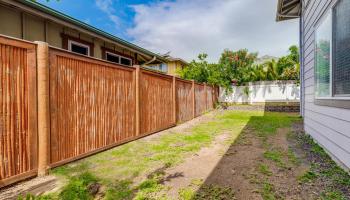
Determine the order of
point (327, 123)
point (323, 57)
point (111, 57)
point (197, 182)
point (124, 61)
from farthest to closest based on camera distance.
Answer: point (124, 61) → point (111, 57) → point (323, 57) → point (327, 123) → point (197, 182)

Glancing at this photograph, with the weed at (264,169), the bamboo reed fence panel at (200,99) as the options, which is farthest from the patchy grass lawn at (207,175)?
the bamboo reed fence panel at (200,99)

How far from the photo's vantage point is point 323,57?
4.28 m

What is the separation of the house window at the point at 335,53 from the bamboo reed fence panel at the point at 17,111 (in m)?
4.74

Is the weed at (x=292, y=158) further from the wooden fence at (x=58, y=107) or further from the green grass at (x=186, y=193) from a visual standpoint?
the wooden fence at (x=58, y=107)

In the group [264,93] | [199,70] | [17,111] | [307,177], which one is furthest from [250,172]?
[264,93]

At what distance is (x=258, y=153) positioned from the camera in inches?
166

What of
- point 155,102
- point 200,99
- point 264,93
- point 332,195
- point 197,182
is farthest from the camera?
point 264,93

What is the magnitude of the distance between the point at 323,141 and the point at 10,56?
19.3ft

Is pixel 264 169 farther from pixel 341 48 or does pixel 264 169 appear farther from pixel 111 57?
pixel 111 57

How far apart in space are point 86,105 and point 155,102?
2708mm

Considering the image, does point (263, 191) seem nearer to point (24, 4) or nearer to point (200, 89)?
point (24, 4)

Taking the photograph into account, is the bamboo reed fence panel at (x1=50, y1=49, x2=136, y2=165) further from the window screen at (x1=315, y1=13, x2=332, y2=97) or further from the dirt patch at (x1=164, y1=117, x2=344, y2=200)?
the window screen at (x1=315, y1=13, x2=332, y2=97)

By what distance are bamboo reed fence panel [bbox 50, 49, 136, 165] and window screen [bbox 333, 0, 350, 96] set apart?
4.37 meters

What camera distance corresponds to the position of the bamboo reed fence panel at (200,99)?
1041cm
